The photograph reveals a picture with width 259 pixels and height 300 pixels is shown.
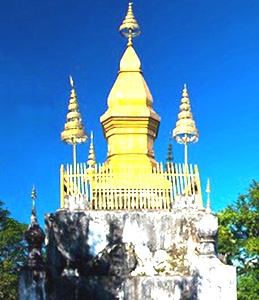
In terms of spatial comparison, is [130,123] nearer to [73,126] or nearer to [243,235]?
[73,126]

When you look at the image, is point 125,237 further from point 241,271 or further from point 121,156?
point 241,271

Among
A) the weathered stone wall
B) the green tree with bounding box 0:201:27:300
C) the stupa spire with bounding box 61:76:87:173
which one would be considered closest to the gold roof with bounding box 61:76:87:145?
the stupa spire with bounding box 61:76:87:173

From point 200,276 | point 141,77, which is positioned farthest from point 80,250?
point 141,77

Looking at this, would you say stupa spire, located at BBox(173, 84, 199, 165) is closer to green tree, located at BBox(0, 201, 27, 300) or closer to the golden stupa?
the golden stupa

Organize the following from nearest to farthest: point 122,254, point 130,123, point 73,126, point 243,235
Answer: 1. point 122,254
2. point 130,123
3. point 73,126
4. point 243,235

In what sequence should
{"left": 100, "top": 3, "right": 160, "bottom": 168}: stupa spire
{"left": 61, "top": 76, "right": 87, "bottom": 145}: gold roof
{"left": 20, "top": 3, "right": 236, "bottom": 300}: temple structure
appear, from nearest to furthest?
1. {"left": 20, "top": 3, "right": 236, "bottom": 300}: temple structure
2. {"left": 100, "top": 3, "right": 160, "bottom": 168}: stupa spire
3. {"left": 61, "top": 76, "right": 87, "bottom": 145}: gold roof

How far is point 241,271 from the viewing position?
100ft

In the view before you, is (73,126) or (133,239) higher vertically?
(73,126)

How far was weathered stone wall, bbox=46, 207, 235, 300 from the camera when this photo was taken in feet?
48.2

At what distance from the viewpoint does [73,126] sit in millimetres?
18766

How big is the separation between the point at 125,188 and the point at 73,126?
136 inches

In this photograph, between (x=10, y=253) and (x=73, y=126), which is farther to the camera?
(x=10, y=253)

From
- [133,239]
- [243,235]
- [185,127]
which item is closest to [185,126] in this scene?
[185,127]

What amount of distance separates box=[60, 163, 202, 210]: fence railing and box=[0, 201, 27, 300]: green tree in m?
14.9
